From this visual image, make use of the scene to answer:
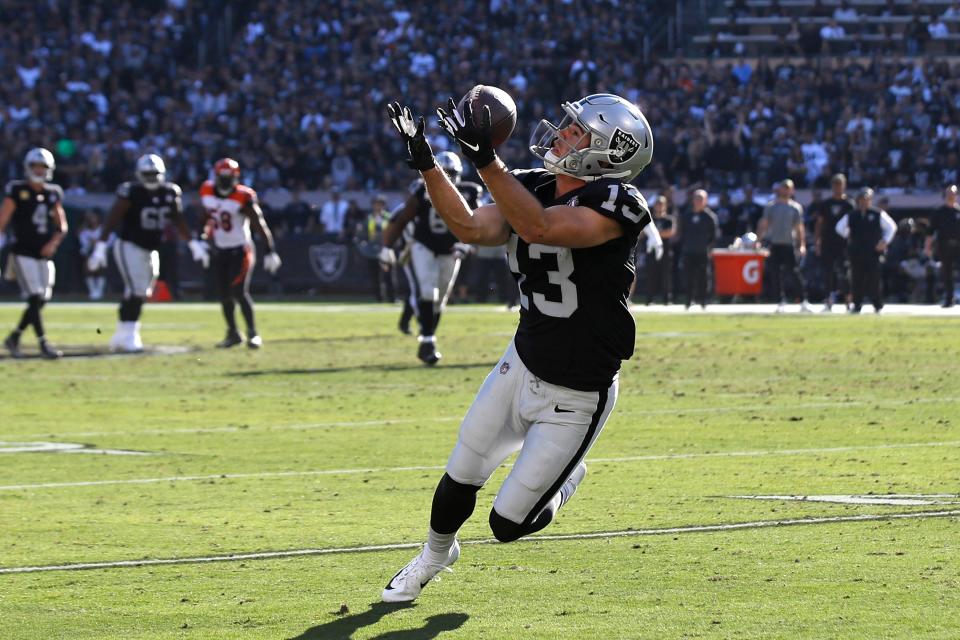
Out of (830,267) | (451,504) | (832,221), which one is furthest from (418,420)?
(830,267)

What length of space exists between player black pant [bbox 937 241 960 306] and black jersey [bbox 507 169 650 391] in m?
22.8

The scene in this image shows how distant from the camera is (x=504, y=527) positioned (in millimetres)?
6172

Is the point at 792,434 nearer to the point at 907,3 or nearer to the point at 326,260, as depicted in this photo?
the point at 326,260

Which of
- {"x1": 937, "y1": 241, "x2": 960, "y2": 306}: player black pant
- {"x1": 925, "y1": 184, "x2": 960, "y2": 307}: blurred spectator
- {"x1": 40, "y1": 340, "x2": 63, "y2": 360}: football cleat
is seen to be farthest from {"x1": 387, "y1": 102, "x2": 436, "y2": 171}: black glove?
{"x1": 937, "y1": 241, "x2": 960, "y2": 306}: player black pant

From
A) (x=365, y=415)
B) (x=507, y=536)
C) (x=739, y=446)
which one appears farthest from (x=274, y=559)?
(x=365, y=415)

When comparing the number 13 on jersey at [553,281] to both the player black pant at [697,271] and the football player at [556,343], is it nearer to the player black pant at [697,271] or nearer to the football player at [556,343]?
the football player at [556,343]

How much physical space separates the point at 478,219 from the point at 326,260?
30.1m

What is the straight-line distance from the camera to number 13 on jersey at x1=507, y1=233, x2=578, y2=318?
6.18m

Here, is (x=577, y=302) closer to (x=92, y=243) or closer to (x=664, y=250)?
(x=664, y=250)

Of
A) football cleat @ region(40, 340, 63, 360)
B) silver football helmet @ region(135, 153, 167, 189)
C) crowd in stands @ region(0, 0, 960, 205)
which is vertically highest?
silver football helmet @ region(135, 153, 167, 189)

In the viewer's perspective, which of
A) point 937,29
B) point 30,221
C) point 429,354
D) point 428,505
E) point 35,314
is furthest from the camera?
point 937,29

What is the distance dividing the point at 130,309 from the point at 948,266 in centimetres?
1410

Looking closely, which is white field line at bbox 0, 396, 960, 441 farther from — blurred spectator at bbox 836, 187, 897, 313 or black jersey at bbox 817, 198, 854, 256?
black jersey at bbox 817, 198, 854, 256

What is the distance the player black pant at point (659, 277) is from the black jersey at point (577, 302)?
25.2 meters
